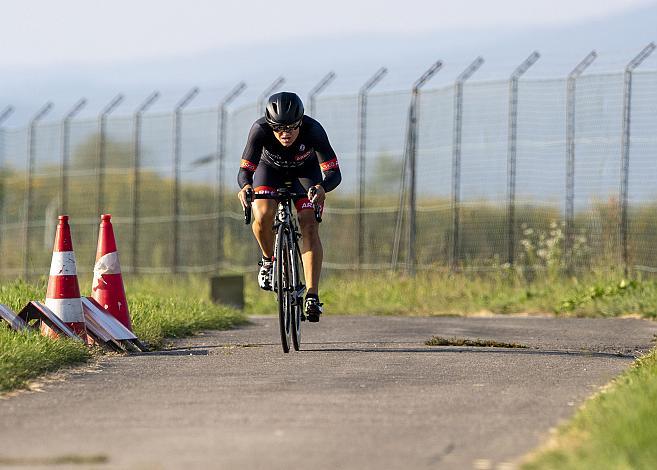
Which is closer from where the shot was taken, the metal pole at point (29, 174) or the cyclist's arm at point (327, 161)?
the cyclist's arm at point (327, 161)

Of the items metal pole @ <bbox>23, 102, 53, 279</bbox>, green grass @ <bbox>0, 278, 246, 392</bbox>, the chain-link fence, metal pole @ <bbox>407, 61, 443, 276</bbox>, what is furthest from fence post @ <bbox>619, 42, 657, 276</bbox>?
metal pole @ <bbox>23, 102, 53, 279</bbox>

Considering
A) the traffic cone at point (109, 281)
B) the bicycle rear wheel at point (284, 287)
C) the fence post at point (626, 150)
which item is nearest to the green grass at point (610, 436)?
the bicycle rear wheel at point (284, 287)

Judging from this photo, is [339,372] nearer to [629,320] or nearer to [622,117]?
[629,320]

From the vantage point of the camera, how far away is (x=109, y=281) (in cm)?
1177

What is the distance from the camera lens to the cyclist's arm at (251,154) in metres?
11.3

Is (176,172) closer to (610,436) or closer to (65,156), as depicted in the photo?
(65,156)

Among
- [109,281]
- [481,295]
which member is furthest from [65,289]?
[481,295]

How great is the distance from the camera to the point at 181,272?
25.3 meters

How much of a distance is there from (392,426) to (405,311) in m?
11.0

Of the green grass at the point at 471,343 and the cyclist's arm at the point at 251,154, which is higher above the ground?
the cyclist's arm at the point at 251,154

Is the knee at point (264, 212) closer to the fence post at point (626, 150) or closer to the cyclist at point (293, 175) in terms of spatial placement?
the cyclist at point (293, 175)

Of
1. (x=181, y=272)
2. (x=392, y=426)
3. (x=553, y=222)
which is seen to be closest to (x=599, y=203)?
(x=553, y=222)

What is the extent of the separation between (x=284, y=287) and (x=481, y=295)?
349 inches

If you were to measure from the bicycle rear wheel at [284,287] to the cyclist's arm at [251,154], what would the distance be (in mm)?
497
